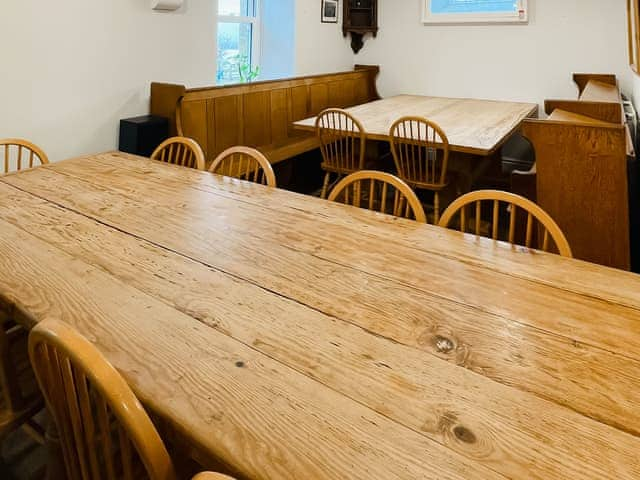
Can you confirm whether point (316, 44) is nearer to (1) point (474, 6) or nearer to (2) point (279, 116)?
(2) point (279, 116)

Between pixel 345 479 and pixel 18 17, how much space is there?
2.80 meters

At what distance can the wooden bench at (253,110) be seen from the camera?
3049 millimetres

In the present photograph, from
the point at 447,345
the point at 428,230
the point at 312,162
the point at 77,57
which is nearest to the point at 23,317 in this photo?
the point at 447,345

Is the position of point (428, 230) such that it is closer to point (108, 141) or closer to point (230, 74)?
point (108, 141)

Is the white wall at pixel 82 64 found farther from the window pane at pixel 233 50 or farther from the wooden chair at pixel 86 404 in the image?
the wooden chair at pixel 86 404

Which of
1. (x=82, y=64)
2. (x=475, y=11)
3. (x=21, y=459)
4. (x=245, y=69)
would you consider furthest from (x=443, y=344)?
(x=475, y=11)

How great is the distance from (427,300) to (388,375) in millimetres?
284

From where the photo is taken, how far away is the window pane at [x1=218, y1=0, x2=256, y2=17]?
13.3ft

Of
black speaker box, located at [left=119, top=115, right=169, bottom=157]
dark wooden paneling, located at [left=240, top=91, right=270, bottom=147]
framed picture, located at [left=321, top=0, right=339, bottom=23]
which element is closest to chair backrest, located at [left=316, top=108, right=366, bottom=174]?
dark wooden paneling, located at [left=240, top=91, right=270, bottom=147]

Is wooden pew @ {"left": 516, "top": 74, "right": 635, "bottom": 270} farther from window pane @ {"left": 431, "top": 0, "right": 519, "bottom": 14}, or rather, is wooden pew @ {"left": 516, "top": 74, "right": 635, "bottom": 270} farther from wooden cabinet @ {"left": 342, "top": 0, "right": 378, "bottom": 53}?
wooden cabinet @ {"left": 342, "top": 0, "right": 378, "bottom": 53}

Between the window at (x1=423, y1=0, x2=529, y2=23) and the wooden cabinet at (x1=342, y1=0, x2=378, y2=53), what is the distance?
561 millimetres

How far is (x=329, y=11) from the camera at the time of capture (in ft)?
15.9

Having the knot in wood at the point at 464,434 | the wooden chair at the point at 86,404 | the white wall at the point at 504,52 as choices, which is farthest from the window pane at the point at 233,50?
the knot in wood at the point at 464,434

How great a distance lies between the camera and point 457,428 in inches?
28.0
